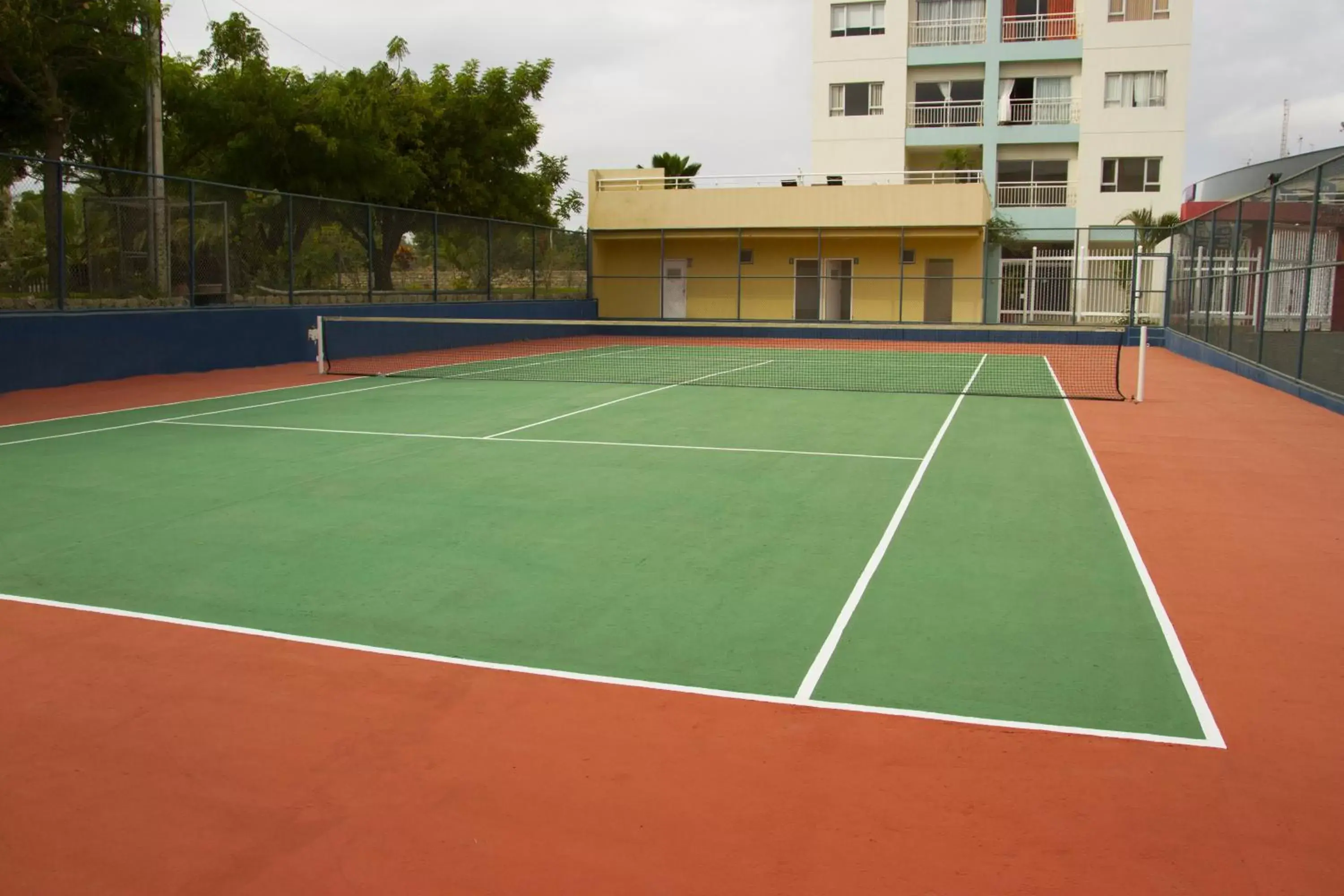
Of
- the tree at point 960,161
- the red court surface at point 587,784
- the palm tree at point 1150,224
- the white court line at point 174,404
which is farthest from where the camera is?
the tree at point 960,161

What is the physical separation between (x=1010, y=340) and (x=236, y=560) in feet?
99.2

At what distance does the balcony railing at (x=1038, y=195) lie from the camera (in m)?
45.0

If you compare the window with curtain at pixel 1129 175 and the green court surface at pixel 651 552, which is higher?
the window with curtain at pixel 1129 175

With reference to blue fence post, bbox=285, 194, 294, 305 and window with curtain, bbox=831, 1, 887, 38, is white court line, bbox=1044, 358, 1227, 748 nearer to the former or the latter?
blue fence post, bbox=285, 194, 294, 305

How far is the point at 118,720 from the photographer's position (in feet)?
15.9

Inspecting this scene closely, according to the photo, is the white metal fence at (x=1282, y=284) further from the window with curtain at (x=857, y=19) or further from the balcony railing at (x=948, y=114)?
the window with curtain at (x=857, y=19)

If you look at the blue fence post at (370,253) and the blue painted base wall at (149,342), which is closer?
the blue painted base wall at (149,342)

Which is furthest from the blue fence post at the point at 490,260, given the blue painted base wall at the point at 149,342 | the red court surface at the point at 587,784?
the red court surface at the point at 587,784

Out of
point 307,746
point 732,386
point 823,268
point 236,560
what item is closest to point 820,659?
point 307,746

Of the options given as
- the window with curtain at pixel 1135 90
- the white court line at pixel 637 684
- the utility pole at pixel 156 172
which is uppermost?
the window with curtain at pixel 1135 90

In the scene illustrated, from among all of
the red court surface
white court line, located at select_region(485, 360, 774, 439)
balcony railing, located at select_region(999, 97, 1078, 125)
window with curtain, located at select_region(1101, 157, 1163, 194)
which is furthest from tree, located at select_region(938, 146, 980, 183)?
the red court surface

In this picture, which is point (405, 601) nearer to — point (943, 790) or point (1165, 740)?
point (943, 790)

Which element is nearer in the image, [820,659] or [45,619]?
[820,659]

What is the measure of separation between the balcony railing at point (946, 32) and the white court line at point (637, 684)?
149ft
